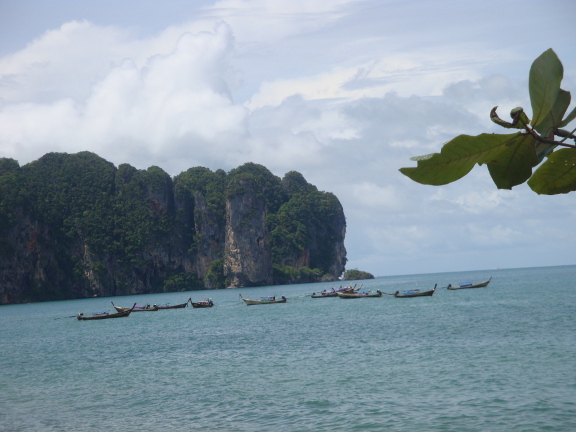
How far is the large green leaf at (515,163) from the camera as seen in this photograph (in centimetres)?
115

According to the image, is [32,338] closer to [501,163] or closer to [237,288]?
[501,163]

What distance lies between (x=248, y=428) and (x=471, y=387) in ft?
21.3

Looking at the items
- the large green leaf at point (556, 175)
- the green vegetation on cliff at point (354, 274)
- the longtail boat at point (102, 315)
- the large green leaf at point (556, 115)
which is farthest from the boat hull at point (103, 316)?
the green vegetation on cliff at point (354, 274)

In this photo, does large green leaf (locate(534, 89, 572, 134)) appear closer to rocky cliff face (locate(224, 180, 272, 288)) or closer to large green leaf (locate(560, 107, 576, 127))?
large green leaf (locate(560, 107, 576, 127))

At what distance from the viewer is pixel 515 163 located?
1.18 meters

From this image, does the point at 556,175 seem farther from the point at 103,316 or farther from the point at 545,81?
the point at 103,316

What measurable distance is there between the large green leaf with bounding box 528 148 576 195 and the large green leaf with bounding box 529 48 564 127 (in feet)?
0.64

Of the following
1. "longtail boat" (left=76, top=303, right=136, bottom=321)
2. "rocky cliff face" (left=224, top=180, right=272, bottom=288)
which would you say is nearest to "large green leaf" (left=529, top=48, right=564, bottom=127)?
"longtail boat" (left=76, top=303, right=136, bottom=321)

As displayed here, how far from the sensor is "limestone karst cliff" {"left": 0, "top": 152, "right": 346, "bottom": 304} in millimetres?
97000

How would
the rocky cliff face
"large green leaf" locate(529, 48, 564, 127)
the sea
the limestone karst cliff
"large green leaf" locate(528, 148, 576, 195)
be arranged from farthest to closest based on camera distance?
the rocky cliff face → the limestone karst cliff → the sea → "large green leaf" locate(528, 148, 576, 195) → "large green leaf" locate(529, 48, 564, 127)

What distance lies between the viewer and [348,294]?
62.9m

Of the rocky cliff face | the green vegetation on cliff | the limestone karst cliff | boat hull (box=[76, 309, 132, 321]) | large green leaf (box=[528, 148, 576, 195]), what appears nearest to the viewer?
large green leaf (box=[528, 148, 576, 195])

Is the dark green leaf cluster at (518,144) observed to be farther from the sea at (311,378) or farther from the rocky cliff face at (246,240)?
the rocky cliff face at (246,240)

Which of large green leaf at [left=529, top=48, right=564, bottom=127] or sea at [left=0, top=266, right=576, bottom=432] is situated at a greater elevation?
large green leaf at [left=529, top=48, right=564, bottom=127]
